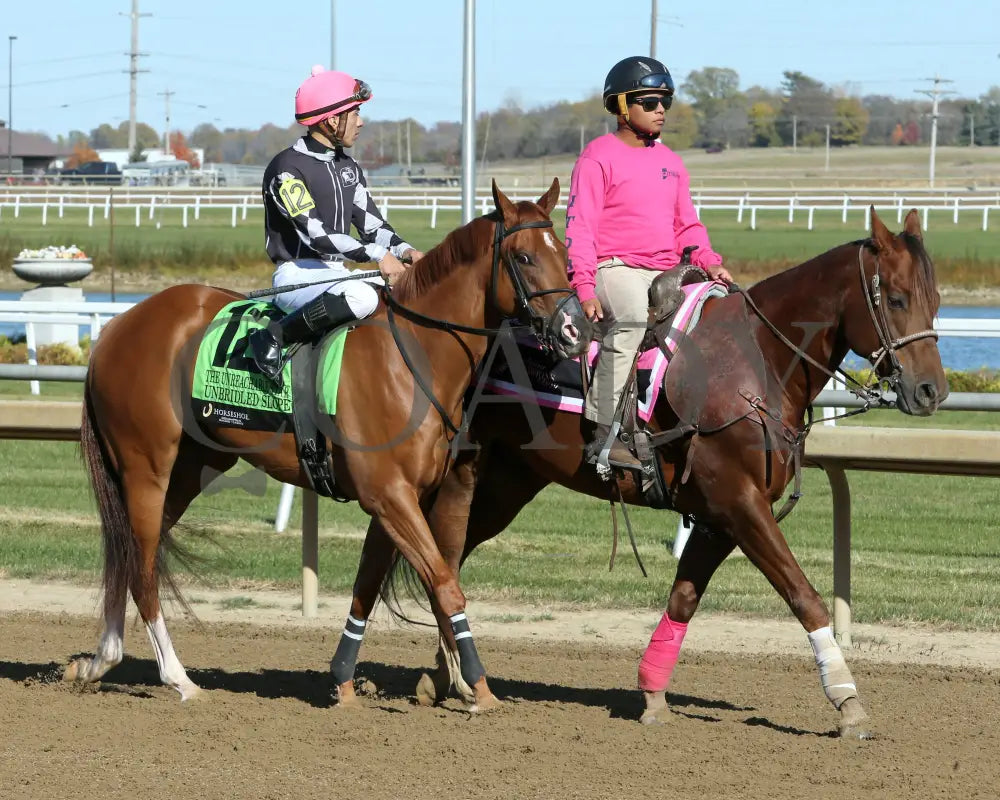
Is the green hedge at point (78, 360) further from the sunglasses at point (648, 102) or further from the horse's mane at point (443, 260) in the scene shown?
the sunglasses at point (648, 102)

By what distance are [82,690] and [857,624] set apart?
3547mm

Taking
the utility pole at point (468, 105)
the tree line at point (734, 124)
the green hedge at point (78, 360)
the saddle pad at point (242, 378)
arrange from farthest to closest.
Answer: the tree line at point (734, 124)
the green hedge at point (78, 360)
the utility pole at point (468, 105)
the saddle pad at point (242, 378)

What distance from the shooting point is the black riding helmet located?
536cm

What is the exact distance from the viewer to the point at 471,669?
5121 mm

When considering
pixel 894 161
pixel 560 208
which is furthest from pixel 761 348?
pixel 894 161

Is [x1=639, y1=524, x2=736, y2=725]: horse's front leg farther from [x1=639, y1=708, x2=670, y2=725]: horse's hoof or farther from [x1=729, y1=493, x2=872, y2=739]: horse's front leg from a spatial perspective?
[x1=729, y1=493, x2=872, y2=739]: horse's front leg

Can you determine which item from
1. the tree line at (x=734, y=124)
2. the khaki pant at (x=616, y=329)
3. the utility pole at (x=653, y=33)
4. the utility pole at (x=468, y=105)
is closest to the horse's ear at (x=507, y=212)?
the khaki pant at (x=616, y=329)

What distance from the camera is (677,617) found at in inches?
211

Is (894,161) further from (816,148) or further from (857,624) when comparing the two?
(857,624)

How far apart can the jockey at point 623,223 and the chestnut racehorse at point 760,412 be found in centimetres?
17

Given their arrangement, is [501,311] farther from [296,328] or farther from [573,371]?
[296,328]

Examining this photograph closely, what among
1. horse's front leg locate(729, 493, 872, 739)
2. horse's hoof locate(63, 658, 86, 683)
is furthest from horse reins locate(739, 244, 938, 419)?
horse's hoof locate(63, 658, 86, 683)

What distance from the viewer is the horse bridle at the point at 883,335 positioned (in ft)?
16.0

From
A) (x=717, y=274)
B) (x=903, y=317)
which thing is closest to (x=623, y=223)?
(x=717, y=274)
